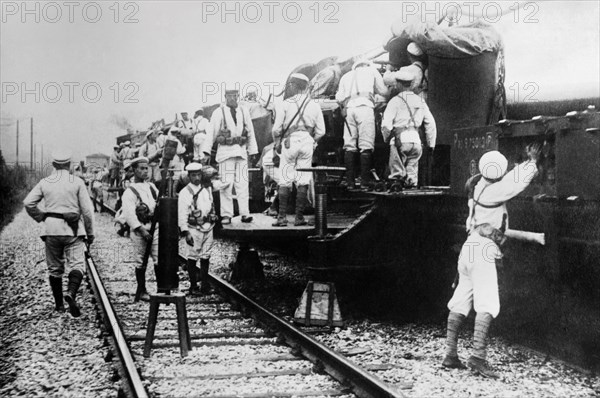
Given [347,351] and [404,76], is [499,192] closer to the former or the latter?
[347,351]

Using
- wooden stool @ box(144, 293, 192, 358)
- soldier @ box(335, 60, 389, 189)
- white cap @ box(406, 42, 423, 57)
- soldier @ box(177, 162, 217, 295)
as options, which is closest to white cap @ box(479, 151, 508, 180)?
wooden stool @ box(144, 293, 192, 358)

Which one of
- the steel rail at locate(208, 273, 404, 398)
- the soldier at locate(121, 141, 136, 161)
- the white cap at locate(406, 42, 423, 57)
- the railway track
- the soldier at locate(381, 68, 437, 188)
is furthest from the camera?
the soldier at locate(121, 141, 136, 161)

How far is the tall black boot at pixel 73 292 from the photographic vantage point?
8.20 meters

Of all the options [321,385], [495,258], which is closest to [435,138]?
[495,258]

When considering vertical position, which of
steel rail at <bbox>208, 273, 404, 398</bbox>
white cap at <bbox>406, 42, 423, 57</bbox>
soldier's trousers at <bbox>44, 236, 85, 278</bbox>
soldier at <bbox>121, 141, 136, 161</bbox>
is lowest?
→ steel rail at <bbox>208, 273, 404, 398</bbox>

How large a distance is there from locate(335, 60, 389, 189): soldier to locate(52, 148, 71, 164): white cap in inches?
141

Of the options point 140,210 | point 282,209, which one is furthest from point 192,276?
point 282,209

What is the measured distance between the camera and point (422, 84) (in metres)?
9.86

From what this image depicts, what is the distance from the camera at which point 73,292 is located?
8.30m

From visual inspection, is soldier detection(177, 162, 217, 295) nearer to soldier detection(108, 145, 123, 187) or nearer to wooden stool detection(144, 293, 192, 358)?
wooden stool detection(144, 293, 192, 358)

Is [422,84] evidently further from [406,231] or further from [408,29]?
[406,231]

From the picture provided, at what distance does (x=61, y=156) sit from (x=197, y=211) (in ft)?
5.93

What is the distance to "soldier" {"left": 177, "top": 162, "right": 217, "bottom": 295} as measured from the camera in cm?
916

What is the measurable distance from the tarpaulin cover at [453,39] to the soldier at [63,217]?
476 cm
